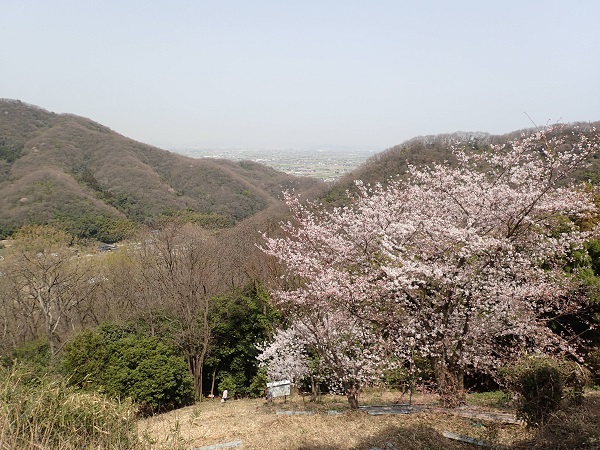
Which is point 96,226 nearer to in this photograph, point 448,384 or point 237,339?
point 237,339

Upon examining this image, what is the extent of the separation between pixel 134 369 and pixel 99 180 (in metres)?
61.1

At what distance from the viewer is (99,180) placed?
213 ft

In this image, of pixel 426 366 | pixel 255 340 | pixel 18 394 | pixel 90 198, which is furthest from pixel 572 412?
pixel 90 198

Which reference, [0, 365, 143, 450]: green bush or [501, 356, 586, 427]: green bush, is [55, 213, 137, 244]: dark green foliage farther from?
[501, 356, 586, 427]: green bush

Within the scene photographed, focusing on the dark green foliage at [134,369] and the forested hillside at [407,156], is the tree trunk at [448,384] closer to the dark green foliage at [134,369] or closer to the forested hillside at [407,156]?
the dark green foliage at [134,369]

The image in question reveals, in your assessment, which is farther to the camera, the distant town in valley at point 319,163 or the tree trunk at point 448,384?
the distant town in valley at point 319,163

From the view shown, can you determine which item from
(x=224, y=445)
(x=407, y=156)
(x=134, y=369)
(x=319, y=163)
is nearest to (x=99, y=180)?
(x=407, y=156)

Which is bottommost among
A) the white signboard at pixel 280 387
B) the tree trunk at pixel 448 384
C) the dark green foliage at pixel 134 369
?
the dark green foliage at pixel 134 369

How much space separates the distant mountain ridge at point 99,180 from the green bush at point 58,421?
4252 centimetres

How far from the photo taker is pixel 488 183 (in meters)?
7.50

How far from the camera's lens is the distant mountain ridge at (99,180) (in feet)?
151

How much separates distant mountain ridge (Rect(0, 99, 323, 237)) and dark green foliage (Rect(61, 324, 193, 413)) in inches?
1323

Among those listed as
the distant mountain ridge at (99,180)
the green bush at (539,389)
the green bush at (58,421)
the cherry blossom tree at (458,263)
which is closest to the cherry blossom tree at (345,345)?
the cherry blossom tree at (458,263)

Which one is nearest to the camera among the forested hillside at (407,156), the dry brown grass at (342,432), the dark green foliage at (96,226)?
the dry brown grass at (342,432)
